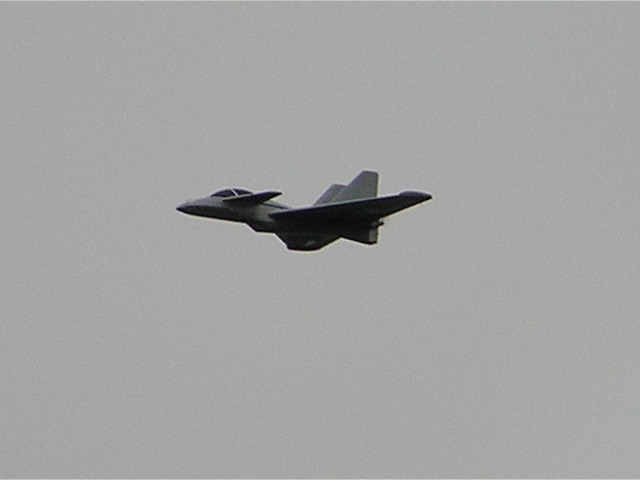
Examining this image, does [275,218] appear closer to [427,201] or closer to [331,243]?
[331,243]

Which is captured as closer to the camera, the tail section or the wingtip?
the wingtip

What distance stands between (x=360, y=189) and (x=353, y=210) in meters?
5.81

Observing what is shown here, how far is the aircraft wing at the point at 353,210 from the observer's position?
189 feet

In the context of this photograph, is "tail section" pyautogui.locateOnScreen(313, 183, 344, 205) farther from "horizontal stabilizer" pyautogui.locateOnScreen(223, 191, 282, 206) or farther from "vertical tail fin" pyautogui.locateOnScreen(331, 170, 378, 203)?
"horizontal stabilizer" pyautogui.locateOnScreen(223, 191, 282, 206)

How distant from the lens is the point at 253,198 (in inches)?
2371

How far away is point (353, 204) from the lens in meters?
58.6

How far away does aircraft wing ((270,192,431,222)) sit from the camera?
57656 millimetres

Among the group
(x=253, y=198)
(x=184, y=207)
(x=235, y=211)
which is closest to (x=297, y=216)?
(x=253, y=198)

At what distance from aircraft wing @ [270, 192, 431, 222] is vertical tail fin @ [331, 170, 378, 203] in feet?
14.7

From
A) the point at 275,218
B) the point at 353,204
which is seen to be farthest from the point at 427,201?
the point at 275,218

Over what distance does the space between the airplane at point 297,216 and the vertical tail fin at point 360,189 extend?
2266mm

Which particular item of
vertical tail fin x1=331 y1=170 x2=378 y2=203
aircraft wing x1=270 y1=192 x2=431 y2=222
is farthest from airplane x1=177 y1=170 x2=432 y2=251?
vertical tail fin x1=331 y1=170 x2=378 y2=203

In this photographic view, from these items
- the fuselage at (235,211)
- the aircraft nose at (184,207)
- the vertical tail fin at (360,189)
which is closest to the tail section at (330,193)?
the vertical tail fin at (360,189)

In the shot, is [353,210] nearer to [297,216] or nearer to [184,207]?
[297,216]
